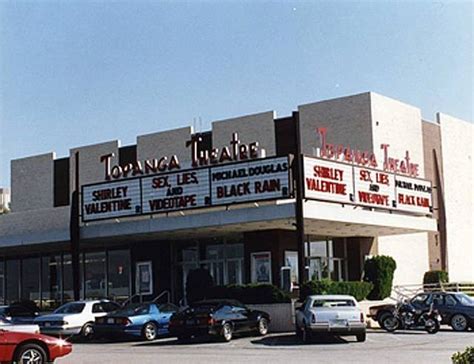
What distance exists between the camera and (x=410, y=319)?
28.1 m

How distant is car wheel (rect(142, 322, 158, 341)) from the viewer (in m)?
27.1

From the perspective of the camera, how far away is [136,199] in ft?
115

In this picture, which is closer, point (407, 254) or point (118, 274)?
point (118, 274)

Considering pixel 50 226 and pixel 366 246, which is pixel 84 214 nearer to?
pixel 50 226

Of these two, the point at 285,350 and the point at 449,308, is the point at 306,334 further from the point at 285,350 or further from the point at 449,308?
the point at 449,308

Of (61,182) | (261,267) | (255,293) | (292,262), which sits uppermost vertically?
(61,182)

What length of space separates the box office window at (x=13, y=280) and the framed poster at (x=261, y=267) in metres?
Result: 15.8

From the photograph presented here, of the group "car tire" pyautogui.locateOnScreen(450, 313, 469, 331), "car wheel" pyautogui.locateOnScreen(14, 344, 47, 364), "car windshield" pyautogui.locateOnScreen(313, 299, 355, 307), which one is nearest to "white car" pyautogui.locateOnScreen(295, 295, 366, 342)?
"car windshield" pyautogui.locateOnScreen(313, 299, 355, 307)

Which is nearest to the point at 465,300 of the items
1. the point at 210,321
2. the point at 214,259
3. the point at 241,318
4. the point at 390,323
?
the point at 390,323

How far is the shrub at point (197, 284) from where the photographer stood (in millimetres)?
34125

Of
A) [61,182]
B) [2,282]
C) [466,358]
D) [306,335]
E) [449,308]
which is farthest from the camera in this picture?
[61,182]

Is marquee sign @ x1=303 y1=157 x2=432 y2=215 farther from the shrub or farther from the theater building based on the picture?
the shrub

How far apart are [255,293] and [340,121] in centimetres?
1214

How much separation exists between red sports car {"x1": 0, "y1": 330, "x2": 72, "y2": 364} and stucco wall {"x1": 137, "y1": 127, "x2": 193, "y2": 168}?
1051 inches
